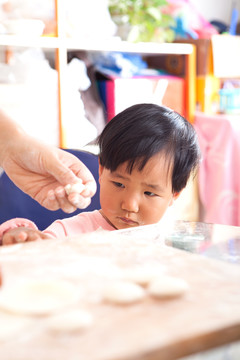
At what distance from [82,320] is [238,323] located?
0.14 m

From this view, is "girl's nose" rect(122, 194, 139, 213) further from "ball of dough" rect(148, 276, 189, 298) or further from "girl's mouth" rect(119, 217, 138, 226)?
"ball of dough" rect(148, 276, 189, 298)

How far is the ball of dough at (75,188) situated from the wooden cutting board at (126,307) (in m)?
0.13

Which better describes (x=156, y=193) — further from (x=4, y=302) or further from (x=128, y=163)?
(x=4, y=302)

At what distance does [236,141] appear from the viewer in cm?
245

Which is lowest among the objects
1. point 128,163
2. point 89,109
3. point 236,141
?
point 236,141

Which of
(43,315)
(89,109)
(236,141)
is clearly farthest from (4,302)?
(236,141)

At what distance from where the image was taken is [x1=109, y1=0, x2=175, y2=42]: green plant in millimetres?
2414

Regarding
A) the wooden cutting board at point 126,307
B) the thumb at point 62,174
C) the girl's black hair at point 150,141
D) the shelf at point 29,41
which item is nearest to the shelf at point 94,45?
the shelf at point 29,41

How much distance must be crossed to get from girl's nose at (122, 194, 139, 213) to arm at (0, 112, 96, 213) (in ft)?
0.72

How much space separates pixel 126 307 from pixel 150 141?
75cm

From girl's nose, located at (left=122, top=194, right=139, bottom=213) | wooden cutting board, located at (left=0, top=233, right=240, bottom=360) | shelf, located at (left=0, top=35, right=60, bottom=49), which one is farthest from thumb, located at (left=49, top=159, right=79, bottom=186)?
shelf, located at (left=0, top=35, right=60, bottom=49)

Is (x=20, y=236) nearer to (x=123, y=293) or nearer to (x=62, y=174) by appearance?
(x=62, y=174)

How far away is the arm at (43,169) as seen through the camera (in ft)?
2.93

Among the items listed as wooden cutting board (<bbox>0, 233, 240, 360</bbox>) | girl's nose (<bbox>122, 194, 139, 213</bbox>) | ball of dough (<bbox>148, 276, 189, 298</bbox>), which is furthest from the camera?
girl's nose (<bbox>122, 194, 139, 213</bbox>)
